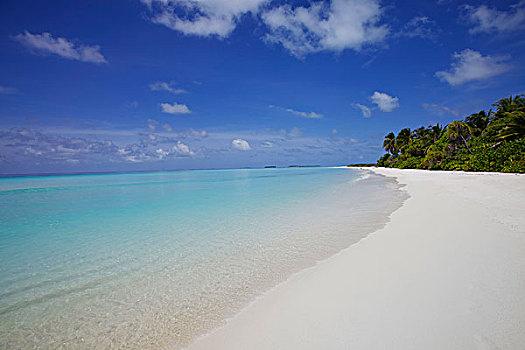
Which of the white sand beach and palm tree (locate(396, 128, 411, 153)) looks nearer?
the white sand beach

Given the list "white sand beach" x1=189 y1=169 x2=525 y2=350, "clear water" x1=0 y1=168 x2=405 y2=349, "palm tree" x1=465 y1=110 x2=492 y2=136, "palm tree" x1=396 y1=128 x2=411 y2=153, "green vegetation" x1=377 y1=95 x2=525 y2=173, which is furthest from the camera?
"palm tree" x1=396 y1=128 x2=411 y2=153

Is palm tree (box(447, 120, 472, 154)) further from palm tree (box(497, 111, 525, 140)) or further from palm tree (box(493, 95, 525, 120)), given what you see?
palm tree (box(497, 111, 525, 140))

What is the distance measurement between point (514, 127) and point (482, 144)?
13.2 ft

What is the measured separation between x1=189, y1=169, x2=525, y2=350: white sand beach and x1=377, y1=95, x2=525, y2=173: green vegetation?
2313 centimetres

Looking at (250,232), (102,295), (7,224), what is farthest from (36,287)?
(7,224)

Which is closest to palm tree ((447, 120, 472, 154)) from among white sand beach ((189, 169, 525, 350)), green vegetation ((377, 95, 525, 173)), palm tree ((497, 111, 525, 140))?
green vegetation ((377, 95, 525, 173))

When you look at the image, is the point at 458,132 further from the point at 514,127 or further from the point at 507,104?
the point at 514,127

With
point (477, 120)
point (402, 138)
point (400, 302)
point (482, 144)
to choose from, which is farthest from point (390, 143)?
point (400, 302)

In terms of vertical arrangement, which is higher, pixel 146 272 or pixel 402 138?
pixel 402 138

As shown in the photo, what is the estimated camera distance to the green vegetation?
21.9 metres

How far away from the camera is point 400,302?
2764 mm

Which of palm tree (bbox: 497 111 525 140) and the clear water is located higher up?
palm tree (bbox: 497 111 525 140)

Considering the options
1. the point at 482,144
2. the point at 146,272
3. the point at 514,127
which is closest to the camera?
the point at 146,272

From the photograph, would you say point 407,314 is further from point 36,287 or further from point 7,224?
point 7,224
